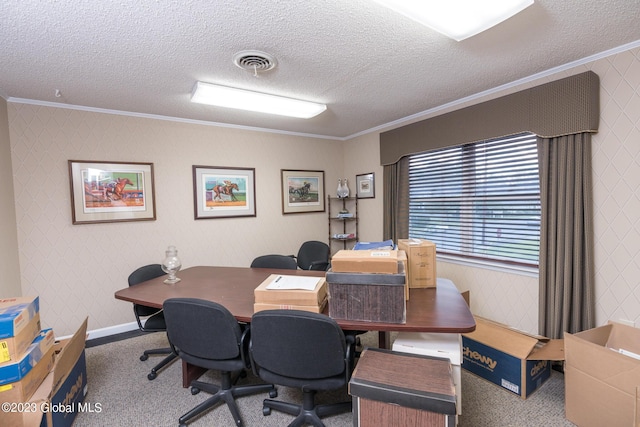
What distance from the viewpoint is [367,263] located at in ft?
4.99

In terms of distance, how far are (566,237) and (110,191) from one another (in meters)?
4.29

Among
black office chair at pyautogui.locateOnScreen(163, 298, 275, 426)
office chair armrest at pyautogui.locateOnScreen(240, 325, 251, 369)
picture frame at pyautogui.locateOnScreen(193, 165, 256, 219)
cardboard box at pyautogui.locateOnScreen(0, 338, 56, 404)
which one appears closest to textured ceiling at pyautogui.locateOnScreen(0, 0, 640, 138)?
picture frame at pyautogui.locateOnScreen(193, 165, 256, 219)

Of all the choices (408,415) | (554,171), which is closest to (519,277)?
(554,171)

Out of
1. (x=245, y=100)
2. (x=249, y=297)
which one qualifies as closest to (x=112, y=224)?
(x=245, y=100)

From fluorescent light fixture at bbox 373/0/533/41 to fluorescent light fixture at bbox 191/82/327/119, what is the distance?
4.73 ft

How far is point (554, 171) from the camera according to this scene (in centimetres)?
235

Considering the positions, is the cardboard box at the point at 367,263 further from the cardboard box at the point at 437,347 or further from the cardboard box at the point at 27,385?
the cardboard box at the point at 27,385

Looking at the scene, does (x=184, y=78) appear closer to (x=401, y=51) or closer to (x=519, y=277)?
(x=401, y=51)

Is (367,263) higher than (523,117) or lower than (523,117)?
lower

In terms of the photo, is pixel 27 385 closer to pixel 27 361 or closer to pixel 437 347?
pixel 27 361

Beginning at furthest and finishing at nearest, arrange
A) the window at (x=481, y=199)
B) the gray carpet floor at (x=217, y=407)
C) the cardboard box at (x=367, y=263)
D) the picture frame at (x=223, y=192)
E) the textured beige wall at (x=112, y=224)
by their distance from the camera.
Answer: the picture frame at (x=223, y=192), the textured beige wall at (x=112, y=224), the window at (x=481, y=199), the gray carpet floor at (x=217, y=407), the cardboard box at (x=367, y=263)

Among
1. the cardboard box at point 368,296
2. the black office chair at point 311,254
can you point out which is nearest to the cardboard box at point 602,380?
the cardboard box at point 368,296

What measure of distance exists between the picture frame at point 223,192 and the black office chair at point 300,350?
243cm

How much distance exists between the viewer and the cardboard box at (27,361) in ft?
4.77
